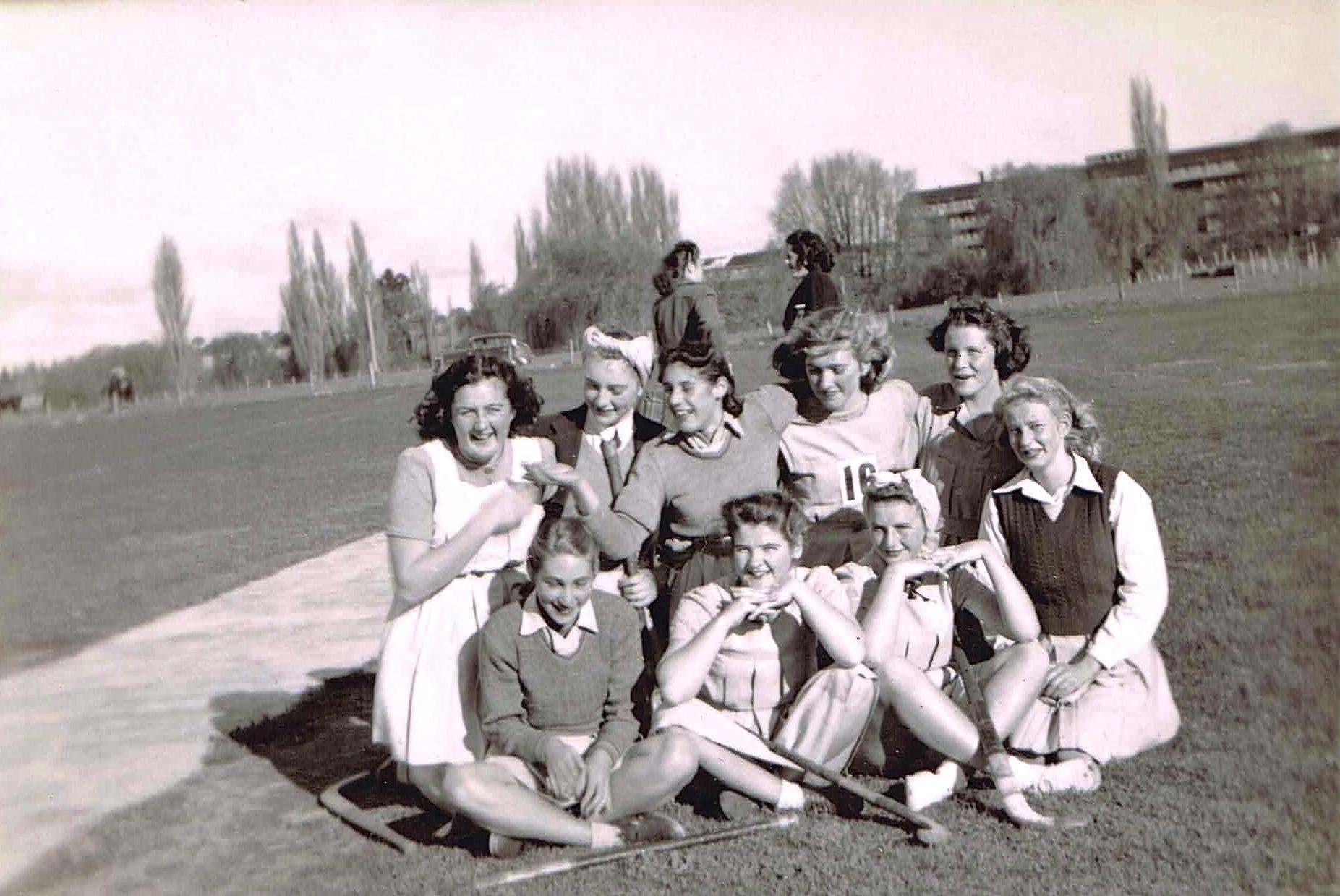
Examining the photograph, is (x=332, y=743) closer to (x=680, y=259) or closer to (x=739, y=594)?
(x=739, y=594)

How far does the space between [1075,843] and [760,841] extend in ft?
2.79

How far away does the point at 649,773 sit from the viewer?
3549 mm

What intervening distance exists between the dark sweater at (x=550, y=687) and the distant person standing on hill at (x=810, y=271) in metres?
4.18

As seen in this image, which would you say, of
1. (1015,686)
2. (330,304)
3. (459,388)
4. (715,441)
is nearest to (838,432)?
(715,441)

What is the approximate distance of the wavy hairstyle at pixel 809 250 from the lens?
759cm

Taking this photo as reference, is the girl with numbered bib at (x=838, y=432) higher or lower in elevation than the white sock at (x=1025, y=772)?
higher

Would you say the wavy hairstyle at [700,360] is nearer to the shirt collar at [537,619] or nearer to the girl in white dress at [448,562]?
the girl in white dress at [448,562]

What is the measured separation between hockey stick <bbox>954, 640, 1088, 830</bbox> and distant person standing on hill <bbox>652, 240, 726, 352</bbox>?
434 centimetres

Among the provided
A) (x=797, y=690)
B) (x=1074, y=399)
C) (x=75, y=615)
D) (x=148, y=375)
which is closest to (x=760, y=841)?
(x=797, y=690)

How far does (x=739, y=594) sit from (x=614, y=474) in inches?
30.7

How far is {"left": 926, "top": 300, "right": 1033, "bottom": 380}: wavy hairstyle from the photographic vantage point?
4.46 m

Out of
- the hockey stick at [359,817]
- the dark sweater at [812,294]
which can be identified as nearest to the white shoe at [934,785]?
the hockey stick at [359,817]

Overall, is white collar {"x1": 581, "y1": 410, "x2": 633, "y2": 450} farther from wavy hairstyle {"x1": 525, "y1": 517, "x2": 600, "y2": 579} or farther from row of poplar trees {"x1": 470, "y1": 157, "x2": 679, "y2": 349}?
row of poplar trees {"x1": 470, "y1": 157, "x2": 679, "y2": 349}

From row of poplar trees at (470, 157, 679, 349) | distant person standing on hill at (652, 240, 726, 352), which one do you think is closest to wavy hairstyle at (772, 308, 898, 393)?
distant person standing on hill at (652, 240, 726, 352)
